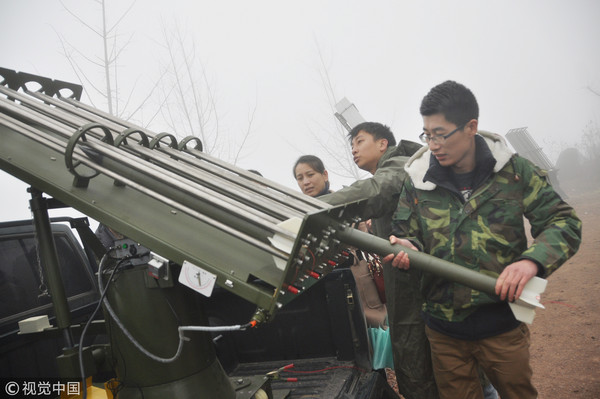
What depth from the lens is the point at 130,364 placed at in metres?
1.97

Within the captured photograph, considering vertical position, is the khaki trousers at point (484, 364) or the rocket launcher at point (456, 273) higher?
the rocket launcher at point (456, 273)

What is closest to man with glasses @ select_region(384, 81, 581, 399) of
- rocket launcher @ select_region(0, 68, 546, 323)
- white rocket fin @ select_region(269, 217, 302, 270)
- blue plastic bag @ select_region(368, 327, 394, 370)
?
rocket launcher @ select_region(0, 68, 546, 323)

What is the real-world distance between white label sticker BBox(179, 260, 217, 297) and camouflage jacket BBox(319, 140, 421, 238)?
1.00m

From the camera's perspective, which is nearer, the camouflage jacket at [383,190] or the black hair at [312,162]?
the camouflage jacket at [383,190]

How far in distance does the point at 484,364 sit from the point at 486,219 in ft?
2.80

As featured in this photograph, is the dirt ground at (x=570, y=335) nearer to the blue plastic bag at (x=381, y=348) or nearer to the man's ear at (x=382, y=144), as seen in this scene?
the blue plastic bag at (x=381, y=348)

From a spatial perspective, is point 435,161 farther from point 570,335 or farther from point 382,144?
point 570,335

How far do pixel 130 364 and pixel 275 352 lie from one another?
5.14 ft

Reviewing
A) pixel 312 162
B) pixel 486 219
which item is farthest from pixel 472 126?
pixel 312 162

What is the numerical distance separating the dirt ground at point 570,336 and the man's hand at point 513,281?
2.60 m

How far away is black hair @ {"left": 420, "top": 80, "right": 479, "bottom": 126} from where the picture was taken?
2.23 metres

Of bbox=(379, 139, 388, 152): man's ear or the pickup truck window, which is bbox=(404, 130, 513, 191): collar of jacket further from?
the pickup truck window

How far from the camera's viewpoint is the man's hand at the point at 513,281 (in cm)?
170

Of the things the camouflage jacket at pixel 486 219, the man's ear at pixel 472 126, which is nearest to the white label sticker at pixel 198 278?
the camouflage jacket at pixel 486 219
